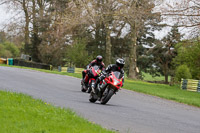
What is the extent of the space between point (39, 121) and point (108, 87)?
5.74 meters

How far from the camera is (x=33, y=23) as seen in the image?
62.8 m

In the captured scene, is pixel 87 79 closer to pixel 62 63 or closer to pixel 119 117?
pixel 119 117

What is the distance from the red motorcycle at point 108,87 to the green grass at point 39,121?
12.3 feet

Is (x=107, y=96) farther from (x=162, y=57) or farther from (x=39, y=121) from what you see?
(x=162, y=57)

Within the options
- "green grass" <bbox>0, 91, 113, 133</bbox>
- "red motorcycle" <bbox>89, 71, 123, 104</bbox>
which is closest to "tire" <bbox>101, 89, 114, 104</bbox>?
"red motorcycle" <bbox>89, 71, 123, 104</bbox>

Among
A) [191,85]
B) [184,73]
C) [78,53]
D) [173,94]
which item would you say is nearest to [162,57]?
[78,53]

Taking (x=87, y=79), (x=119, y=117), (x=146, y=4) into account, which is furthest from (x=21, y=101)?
(x=146, y=4)

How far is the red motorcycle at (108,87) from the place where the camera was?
1270 centimetres

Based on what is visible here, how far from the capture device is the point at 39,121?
7.34 m

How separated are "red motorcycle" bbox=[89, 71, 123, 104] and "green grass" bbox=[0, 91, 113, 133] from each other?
3742 mm

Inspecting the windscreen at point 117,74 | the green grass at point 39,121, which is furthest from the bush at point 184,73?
the green grass at point 39,121

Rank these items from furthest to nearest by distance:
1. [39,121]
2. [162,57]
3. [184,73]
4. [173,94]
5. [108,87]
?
[162,57] < [184,73] < [173,94] < [108,87] < [39,121]

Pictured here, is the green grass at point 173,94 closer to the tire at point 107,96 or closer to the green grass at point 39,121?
the tire at point 107,96

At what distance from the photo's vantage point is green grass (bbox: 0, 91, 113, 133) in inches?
260
